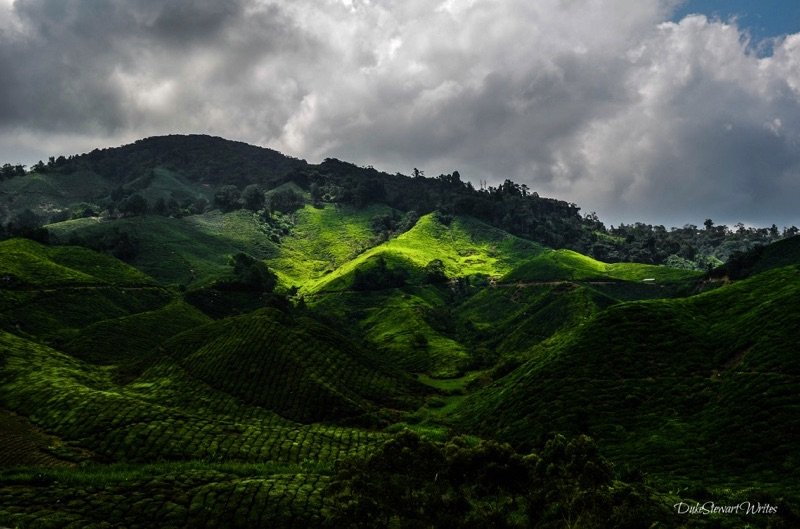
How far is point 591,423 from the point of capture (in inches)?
3236

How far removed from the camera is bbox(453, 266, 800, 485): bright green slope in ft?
214

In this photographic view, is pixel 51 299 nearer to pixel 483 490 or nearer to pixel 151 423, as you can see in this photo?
pixel 151 423

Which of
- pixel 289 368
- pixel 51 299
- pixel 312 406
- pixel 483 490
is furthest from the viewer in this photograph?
pixel 51 299

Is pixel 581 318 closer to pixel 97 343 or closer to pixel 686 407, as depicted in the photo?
pixel 686 407

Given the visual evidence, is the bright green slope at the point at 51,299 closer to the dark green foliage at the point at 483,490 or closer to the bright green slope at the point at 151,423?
→ the bright green slope at the point at 151,423

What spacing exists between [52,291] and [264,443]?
12860 cm

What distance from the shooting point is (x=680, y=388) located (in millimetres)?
83625

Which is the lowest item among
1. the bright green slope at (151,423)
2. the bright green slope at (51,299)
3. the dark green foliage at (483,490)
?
the dark green foliage at (483,490)

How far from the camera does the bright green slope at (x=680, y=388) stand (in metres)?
65.1

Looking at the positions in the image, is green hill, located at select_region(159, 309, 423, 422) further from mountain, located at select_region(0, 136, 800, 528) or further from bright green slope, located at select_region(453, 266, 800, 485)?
bright green slope, located at select_region(453, 266, 800, 485)

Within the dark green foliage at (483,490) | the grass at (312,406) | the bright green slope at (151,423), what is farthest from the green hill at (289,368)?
the dark green foliage at (483,490)

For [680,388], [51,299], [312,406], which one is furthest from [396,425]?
[51,299]

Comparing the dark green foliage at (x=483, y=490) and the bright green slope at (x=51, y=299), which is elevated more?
the bright green slope at (x=51, y=299)

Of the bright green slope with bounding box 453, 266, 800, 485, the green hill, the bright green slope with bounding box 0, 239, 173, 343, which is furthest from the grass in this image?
the bright green slope with bounding box 0, 239, 173, 343
